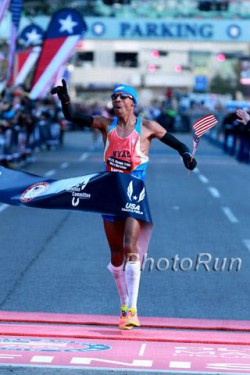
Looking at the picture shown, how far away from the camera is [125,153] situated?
10188mm

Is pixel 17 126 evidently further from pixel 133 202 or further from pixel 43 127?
pixel 133 202

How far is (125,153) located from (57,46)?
20.3 metres

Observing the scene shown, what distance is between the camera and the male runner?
10.1m

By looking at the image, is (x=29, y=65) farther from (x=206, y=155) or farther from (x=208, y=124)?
(x=208, y=124)

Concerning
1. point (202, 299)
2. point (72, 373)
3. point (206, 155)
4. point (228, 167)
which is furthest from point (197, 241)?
point (206, 155)

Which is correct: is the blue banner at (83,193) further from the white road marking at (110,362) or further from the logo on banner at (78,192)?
the white road marking at (110,362)

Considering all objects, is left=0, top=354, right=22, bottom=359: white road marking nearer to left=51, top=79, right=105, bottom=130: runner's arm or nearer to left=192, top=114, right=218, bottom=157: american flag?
left=51, top=79, right=105, bottom=130: runner's arm

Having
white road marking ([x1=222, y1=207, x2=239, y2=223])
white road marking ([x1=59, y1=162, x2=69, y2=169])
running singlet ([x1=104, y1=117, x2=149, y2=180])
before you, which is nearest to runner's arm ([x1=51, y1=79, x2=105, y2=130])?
running singlet ([x1=104, y1=117, x2=149, y2=180])

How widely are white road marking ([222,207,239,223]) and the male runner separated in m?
9.48

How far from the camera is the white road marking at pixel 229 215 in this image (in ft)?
65.2

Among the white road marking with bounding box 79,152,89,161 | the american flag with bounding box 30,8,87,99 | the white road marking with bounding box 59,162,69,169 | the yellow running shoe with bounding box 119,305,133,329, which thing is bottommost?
the white road marking with bounding box 79,152,89,161

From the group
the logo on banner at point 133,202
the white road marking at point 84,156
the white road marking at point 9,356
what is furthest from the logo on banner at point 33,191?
the white road marking at point 84,156

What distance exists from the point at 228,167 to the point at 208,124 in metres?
25.7
